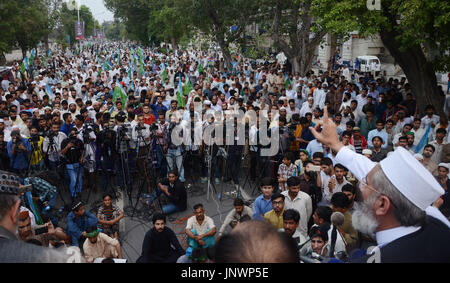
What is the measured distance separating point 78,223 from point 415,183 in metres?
4.48

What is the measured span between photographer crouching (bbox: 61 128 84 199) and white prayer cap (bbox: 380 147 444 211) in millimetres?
5802

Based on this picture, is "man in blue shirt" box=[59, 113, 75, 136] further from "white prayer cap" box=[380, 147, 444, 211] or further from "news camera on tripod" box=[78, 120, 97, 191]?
"white prayer cap" box=[380, 147, 444, 211]

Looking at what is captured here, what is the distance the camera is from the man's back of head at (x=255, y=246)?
128 centimetres

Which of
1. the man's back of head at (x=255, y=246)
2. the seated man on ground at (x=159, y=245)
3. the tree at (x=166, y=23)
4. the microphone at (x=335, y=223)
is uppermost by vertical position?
the tree at (x=166, y=23)

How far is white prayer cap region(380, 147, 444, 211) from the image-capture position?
1.61 meters

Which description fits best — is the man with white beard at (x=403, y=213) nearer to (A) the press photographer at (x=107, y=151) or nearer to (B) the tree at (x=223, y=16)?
(A) the press photographer at (x=107, y=151)

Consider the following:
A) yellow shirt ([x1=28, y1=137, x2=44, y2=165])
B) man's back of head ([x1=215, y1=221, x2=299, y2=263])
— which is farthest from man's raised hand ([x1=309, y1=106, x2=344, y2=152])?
yellow shirt ([x1=28, y1=137, x2=44, y2=165])

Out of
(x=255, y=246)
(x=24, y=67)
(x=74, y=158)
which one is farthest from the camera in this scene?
(x=24, y=67)

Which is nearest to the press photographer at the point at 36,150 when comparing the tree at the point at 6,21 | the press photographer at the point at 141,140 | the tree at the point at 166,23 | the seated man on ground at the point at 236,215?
the press photographer at the point at 141,140

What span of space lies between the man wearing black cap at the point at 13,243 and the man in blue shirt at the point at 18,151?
5320mm

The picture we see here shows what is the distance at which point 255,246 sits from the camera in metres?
1.29

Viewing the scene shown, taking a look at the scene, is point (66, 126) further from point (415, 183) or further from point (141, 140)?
point (415, 183)

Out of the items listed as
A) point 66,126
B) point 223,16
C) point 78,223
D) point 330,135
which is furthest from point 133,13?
point 330,135
